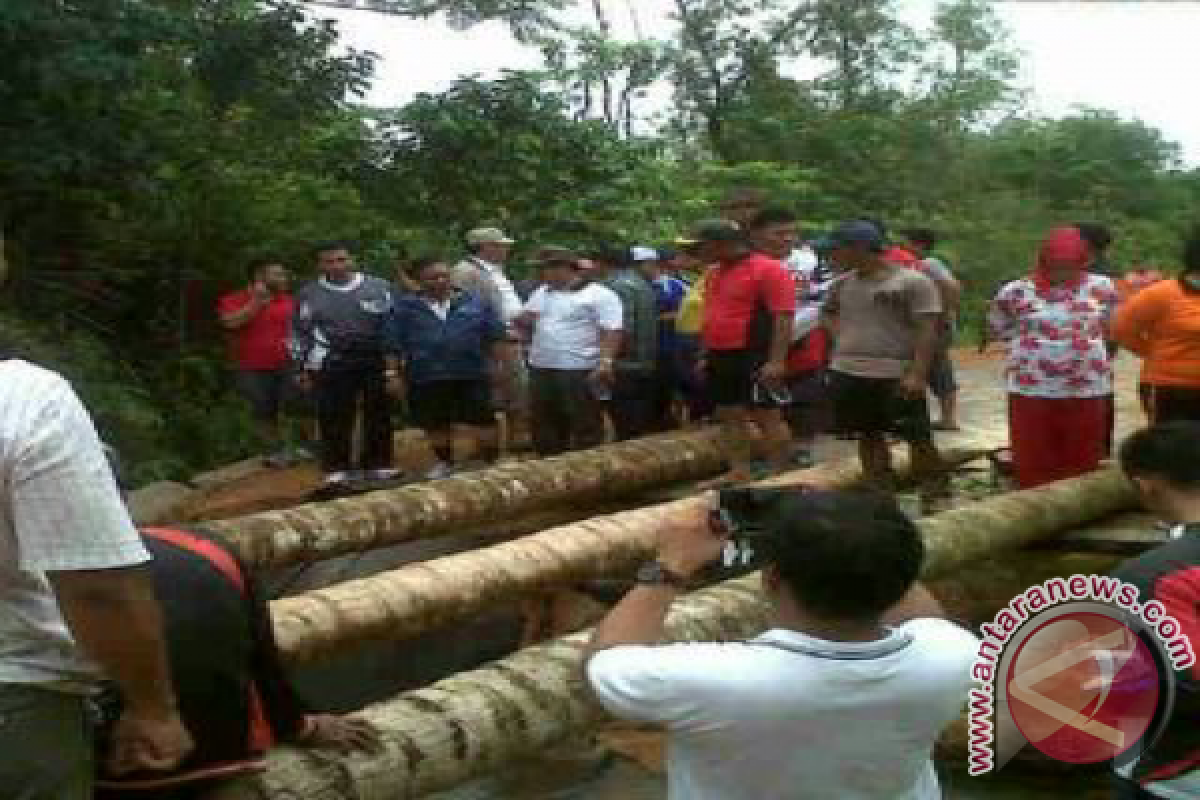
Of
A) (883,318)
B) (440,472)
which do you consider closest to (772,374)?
(883,318)

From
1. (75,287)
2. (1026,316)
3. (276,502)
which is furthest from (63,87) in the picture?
(1026,316)

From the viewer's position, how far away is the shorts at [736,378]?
7297 mm

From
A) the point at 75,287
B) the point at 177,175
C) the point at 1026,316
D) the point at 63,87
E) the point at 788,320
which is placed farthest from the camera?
the point at 177,175

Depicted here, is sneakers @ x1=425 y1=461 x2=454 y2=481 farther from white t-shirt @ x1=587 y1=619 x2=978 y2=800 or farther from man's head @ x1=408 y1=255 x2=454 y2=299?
white t-shirt @ x1=587 y1=619 x2=978 y2=800

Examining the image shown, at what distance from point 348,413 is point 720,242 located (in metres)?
2.83

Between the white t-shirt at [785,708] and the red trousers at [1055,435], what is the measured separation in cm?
497

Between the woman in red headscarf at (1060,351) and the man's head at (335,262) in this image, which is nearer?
the woman in red headscarf at (1060,351)

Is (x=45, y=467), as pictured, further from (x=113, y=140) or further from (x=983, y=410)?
(x=983, y=410)

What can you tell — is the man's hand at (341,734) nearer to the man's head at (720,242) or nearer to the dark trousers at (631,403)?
the man's head at (720,242)

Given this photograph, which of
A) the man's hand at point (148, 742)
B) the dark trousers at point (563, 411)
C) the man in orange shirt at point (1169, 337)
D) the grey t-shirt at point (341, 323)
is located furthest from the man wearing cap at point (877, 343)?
the man's hand at point (148, 742)

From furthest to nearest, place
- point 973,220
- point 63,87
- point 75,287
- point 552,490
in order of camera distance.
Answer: point 973,220 < point 75,287 < point 63,87 < point 552,490

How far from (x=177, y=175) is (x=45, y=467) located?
33.4 feet

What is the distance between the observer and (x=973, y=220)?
80.3 feet

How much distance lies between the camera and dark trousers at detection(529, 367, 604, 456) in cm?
870
